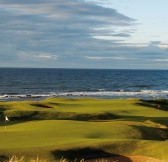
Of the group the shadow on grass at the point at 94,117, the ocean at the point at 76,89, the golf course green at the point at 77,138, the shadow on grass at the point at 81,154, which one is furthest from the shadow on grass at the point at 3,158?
the ocean at the point at 76,89

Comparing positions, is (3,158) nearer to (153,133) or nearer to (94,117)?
(153,133)

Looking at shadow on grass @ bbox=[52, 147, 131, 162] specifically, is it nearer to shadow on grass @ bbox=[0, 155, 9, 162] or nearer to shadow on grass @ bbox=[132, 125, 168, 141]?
shadow on grass @ bbox=[0, 155, 9, 162]

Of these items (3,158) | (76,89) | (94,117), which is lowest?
(76,89)

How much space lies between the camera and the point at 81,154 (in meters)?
17.2

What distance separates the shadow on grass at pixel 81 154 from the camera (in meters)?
16.5

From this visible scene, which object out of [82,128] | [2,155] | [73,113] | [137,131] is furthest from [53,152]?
[73,113]

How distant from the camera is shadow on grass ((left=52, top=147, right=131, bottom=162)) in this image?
16453 millimetres

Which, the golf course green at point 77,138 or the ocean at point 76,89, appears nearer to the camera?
the golf course green at point 77,138

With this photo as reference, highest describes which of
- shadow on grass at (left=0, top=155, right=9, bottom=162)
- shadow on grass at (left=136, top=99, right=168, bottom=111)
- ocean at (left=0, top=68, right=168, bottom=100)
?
shadow on grass at (left=0, top=155, right=9, bottom=162)

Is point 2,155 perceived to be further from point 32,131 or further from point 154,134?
point 154,134

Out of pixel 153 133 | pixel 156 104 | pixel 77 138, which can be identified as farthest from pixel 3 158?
pixel 156 104

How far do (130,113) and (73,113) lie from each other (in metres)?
5.02

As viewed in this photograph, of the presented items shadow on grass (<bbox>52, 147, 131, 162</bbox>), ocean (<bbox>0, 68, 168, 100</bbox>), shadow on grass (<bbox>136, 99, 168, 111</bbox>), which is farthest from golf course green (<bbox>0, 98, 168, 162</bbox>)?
ocean (<bbox>0, 68, 168, 100</bbox>)

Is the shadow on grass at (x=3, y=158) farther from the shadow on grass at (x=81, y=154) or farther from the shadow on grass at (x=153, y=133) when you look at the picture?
the shadow on grass at (x=153, y=133)
